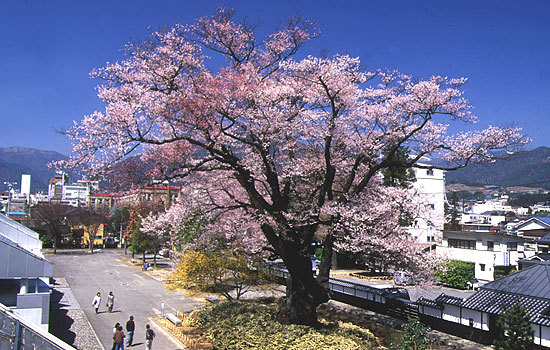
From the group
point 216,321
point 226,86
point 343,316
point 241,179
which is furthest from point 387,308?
point 226,86

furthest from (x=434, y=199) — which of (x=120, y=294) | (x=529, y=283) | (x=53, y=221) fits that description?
(x=53, y=221)

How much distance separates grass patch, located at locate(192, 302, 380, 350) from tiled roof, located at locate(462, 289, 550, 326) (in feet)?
15.3

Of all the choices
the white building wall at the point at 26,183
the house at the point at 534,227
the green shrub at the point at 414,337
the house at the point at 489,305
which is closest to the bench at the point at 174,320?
the green shrub at the point at 414,337

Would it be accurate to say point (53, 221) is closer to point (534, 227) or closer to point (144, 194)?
point (144, 194)

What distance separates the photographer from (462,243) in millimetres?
37781

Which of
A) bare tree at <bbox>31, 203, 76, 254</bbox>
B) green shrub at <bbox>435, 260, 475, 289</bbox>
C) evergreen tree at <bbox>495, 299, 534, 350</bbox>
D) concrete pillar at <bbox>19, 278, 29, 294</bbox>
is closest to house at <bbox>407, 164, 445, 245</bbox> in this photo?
green shrub at <bbox>435, 260, 475, 289</bbox>

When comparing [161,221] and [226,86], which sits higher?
[226,86]

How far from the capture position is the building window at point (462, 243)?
37128mm

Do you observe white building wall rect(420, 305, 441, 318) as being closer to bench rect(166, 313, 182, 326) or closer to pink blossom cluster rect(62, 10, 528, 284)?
pink blossom cluster rect(62, 10, 528, 284)

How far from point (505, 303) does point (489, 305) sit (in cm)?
58

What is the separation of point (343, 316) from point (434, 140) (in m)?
9.83

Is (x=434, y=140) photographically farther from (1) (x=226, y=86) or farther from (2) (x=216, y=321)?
(2) (x=216, y=321)

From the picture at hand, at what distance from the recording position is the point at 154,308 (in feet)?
74.5

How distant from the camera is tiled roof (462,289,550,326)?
592 inches
